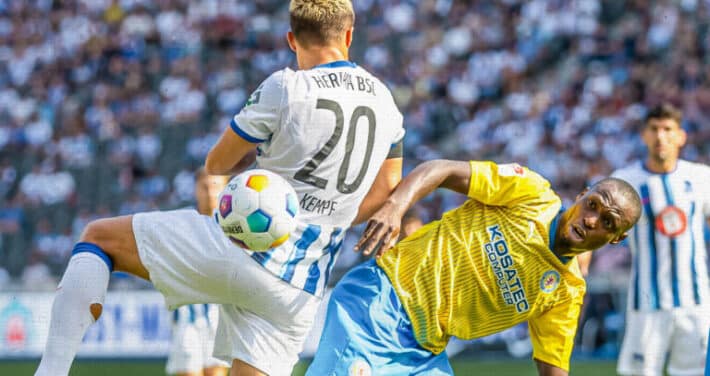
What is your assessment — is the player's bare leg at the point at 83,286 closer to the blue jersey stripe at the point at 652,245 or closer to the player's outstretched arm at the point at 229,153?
the player's outstretched arm at the point at 229,153

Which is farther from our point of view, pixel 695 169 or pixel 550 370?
pixel 695 169

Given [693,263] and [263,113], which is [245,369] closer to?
[263,113]

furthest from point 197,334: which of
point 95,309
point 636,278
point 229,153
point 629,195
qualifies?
point 629,195

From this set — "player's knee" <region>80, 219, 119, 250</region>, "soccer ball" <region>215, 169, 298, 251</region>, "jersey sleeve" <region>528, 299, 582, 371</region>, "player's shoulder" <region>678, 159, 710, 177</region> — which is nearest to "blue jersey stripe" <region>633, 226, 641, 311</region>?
"player's shoulder" <region>678, 159, 710, 177</region>

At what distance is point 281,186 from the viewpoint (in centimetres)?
384

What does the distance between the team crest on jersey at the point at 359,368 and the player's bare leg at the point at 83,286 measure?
0.97m

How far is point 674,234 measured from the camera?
7.41m

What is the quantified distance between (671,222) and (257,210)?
A: 179 inches

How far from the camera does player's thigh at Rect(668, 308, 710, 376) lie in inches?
288

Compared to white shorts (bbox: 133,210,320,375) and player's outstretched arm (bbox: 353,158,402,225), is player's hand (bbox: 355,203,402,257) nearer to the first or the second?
player's outstretched arm (bbox: 353,158,402,225)

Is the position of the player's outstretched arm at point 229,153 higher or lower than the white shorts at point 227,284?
higher

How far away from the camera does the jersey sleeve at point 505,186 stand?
4.21 meters

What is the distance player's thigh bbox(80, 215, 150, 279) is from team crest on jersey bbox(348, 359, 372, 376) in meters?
0.95

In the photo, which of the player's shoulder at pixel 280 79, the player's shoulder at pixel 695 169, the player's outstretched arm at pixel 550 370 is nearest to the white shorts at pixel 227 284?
the player's shoulder at pixel 280 79
